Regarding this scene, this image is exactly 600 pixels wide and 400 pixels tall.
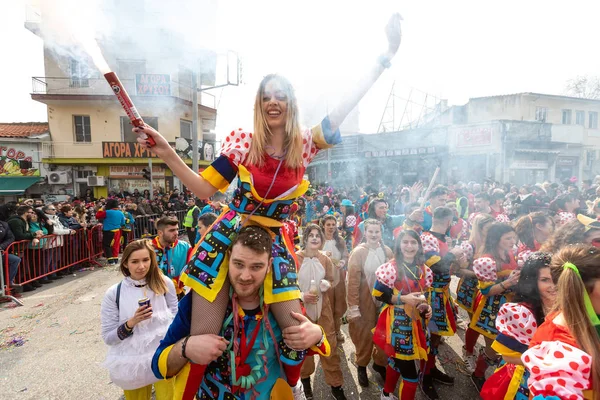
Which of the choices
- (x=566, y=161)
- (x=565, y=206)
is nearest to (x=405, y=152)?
(x=566, y=161)

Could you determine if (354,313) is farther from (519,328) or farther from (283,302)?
(283,302)

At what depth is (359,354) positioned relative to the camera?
4078 millimetres

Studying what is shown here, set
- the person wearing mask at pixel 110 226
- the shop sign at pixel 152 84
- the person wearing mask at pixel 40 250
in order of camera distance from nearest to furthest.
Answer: the shop sign at pixel 152 84
the person wearing mask at pixel 40 250
the person wearing mask at pixel 110 226

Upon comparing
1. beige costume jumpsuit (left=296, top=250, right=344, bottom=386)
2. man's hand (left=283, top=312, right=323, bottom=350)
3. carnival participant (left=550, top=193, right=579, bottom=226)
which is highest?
carnival participant (left=550, top=193, right=579, bottom=226)

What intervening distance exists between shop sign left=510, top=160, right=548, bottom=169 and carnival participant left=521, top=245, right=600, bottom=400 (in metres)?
24.8

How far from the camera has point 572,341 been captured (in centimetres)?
157

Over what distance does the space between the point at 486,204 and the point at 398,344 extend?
5.58 m

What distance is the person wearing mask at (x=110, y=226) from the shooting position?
390 inches

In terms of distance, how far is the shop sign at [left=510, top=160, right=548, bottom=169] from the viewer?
75.4ft

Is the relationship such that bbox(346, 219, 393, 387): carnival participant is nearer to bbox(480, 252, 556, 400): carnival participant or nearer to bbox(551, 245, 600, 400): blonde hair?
bbox(480, 252, 556, 400): carnival participant

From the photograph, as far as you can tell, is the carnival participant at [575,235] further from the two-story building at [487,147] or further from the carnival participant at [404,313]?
the two-story building at [487,147]

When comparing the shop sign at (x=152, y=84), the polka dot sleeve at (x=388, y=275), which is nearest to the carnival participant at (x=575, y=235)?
the polka dot sleeve at (x=388, y=275)

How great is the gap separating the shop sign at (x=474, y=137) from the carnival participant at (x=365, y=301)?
22.2 metres

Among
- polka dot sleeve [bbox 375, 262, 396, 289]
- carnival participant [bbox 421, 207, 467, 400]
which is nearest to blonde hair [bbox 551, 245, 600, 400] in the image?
polka dot sleeve [bbox 375, 262, 396, 289]
